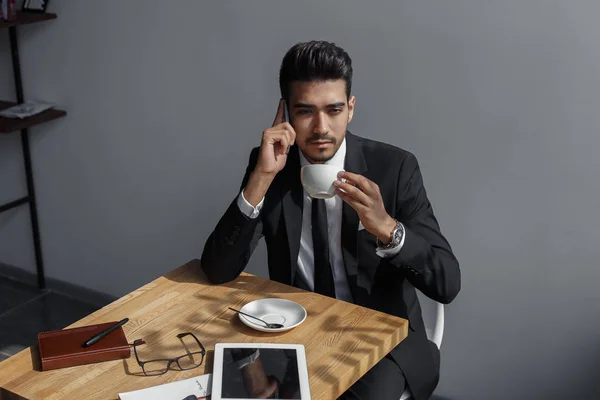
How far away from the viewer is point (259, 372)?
5.61ft

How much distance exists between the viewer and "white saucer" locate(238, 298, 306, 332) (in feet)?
6.35

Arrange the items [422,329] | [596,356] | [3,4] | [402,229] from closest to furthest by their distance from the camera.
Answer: [402,229], [422,329], [596,356], [3,4]

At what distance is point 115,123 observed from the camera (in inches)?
141

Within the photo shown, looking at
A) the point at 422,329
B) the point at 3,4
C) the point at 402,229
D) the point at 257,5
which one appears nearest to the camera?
the point at 402,229

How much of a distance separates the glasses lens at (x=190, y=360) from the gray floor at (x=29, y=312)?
1.94 meters

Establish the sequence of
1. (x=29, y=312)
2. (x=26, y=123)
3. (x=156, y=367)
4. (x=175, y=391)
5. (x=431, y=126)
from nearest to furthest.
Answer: (x=175, y=391), (x=156, y=367), (x=431, y=126), (x=26, y=123), (x=29, y=312)

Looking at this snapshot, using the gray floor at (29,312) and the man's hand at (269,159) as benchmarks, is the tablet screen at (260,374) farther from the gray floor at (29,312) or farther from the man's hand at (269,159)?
the gray floor at (29,312)

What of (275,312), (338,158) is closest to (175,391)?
(275,312)

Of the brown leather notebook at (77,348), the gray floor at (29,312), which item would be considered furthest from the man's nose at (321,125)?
the gray floor at (29,312)

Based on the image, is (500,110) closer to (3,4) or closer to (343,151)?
(343,151)

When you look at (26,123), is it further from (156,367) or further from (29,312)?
(156,367)

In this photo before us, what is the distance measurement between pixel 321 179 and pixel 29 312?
2.30 m

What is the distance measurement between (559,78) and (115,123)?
1.95 meters

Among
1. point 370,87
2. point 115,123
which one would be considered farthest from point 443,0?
point 115,123
